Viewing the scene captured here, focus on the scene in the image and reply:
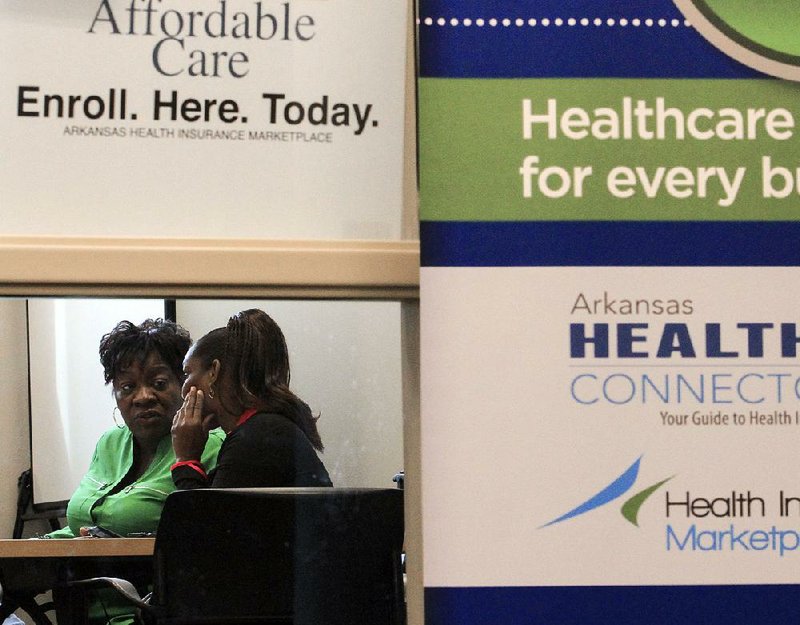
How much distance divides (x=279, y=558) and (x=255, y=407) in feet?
0.81

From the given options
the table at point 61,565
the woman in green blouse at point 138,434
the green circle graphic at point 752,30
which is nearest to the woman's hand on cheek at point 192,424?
the woman in green blouse at point 138,434

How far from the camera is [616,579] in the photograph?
0.96 metres

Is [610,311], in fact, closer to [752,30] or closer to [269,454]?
[752,30]

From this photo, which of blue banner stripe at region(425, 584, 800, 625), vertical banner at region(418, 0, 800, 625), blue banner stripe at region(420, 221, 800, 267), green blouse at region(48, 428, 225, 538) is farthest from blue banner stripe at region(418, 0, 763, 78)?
green blouse at region(48, 428, 225, 538)

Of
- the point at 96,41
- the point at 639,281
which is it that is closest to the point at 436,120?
the point at 639,281

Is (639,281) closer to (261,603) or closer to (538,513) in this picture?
(538,513)

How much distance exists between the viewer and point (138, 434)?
1.71 m

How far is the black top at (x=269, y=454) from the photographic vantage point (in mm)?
1457


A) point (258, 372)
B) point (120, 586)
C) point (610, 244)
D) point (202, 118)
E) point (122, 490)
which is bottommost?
point (120, 586)

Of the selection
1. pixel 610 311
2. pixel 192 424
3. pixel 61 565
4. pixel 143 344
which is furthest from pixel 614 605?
pixel 61 565

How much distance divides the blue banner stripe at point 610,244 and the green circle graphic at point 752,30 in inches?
7.2

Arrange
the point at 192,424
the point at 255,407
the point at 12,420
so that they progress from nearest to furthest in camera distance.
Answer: the point at 255,407, the point at 192,424, the point at 12,420

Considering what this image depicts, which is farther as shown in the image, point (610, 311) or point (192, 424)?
point (192, 424)

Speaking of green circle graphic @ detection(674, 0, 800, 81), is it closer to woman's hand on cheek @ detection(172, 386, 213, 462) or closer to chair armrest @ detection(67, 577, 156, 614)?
woman's hand on cheek @ detection(172, 386, 213, 462)
